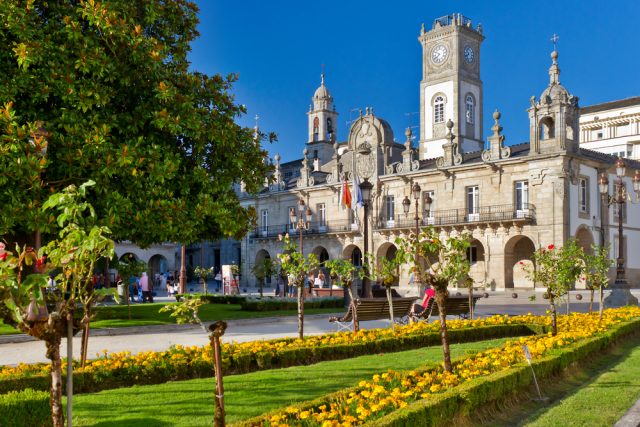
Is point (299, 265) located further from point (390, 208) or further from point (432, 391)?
point (390, 208)

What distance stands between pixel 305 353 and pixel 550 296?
5036 mm

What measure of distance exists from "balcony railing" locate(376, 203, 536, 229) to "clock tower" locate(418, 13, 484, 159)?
9.35m

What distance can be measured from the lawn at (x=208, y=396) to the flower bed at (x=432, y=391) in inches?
29.1

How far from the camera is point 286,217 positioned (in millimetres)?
56531

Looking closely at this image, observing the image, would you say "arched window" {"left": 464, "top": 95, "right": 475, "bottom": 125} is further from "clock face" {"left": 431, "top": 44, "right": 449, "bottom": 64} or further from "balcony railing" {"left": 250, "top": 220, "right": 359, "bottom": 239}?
"balcony railing" {"left": 250, "top": 220, "right": 359, "bottom": 239}

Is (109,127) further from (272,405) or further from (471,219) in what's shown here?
(471,219)

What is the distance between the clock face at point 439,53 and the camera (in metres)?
55.4

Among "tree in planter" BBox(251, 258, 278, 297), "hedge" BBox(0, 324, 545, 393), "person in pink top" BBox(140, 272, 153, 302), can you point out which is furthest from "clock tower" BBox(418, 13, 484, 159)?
"hedge" BBox(0, 324, 545, 393)

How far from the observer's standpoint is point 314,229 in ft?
175

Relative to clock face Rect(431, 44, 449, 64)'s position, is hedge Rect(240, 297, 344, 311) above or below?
below

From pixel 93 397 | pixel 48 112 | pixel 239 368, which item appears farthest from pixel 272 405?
pixel 48 112

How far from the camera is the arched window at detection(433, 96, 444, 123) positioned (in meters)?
54.5

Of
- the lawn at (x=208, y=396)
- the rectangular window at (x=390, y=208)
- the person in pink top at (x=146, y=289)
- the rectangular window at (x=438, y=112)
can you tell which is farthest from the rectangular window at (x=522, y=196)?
the lawn at (x=208, y=396)

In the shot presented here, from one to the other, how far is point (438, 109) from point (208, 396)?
49.7 meters
